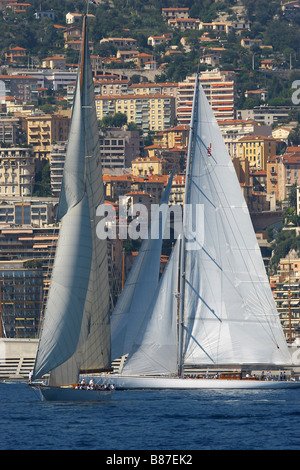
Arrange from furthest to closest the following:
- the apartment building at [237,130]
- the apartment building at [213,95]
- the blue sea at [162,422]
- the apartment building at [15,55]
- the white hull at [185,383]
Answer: the apartment building at [15,55] < the apartment building at [213,95] < the apartment building at [237,130] < the white hull at [185,383] < the blue sea at [162,422]

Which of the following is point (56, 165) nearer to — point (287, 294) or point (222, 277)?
point (287, 294)

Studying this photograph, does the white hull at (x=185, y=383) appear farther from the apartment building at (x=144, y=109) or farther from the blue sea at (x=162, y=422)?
the apartment building at (x=144, y=109)

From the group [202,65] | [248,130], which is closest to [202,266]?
[248,130]

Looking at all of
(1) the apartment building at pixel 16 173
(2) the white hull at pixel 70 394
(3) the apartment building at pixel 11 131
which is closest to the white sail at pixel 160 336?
(2) the white hull at pixel 70 394

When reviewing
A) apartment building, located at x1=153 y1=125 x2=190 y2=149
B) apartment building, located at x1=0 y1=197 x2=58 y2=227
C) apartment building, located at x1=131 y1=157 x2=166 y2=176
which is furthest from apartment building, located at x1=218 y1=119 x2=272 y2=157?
apartment building, located at x1=0 y1=197 x2=58 y2=227

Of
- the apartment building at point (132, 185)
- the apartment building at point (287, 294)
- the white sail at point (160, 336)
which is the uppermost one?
the white sail at point (160, 336)
